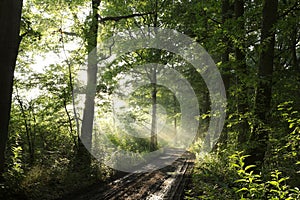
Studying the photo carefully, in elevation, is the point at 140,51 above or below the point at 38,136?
above

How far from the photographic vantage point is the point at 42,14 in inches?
523

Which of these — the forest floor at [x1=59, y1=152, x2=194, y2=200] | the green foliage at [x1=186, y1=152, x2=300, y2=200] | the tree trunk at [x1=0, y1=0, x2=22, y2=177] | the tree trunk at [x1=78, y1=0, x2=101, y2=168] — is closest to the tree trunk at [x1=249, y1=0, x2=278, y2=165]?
the green foliage at [x1=186, y1=152, x2=300, y2=200]

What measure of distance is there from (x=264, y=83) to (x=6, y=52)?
22.9 ft

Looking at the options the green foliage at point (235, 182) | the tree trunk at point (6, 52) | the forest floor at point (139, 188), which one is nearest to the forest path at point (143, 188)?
the forest floor at point (139, 188)

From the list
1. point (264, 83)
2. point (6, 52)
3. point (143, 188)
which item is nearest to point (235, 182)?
point (264, 83)

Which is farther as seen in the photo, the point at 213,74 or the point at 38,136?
the point at 213,74

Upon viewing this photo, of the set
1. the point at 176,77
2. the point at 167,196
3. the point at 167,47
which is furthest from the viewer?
the point at 176,77

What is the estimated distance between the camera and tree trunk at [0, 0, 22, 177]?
727 centimetres

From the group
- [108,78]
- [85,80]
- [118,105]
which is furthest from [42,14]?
[118,105]

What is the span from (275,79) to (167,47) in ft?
38.1

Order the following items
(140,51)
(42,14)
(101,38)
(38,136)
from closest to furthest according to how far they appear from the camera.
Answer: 1. (38,136)
2. (42,14)
3. (101,38)
4. (140,51)

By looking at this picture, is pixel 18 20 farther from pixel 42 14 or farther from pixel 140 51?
pixel 140 51

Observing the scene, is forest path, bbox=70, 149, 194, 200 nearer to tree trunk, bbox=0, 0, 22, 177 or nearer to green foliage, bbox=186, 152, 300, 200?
green foliage, bbox=186, 152, 300, 200

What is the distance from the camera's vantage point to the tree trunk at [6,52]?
7266 mm
